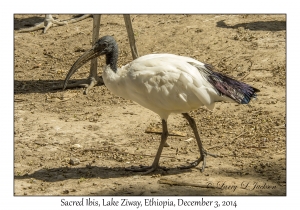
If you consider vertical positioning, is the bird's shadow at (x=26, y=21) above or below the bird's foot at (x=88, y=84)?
above

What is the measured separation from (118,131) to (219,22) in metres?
4.87

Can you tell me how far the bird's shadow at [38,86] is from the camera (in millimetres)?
11492

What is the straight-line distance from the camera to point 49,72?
41.1ft

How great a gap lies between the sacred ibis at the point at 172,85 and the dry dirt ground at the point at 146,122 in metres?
0.71

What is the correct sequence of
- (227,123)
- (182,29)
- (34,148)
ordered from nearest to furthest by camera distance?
(34,148)
(227,123)
(182,29)

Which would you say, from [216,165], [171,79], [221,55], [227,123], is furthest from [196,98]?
[221,55]

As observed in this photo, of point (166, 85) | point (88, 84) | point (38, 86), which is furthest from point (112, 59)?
point (38, 86)

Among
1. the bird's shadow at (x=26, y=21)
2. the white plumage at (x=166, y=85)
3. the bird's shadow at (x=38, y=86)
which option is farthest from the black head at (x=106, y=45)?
the bird's shadow at (x=26, y=21)

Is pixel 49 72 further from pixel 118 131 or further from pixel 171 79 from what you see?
pixel 171 79

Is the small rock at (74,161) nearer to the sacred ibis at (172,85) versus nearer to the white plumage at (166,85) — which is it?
the sacred ibis at (172,85)

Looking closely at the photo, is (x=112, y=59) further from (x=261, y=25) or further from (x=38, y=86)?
(x=261, y=25)

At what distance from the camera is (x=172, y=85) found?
765 centimetres

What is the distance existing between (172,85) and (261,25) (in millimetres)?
6159

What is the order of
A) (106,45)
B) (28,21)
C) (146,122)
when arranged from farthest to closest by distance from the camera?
(28,21) < (146,122) < (106,45)
